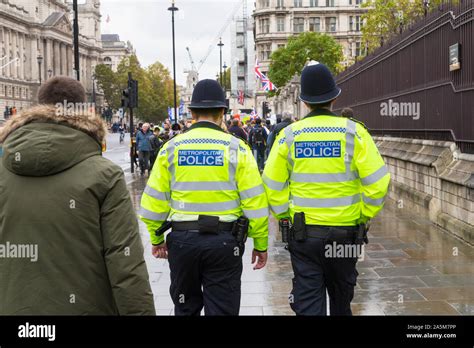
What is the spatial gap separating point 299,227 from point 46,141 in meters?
2.01

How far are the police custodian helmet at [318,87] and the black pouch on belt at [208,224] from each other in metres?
1.07

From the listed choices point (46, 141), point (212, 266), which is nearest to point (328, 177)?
point (212, 266)

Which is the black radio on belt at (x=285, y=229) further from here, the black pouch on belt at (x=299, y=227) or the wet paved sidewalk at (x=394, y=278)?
the wet paved sidewalk at (x=394, y=278)

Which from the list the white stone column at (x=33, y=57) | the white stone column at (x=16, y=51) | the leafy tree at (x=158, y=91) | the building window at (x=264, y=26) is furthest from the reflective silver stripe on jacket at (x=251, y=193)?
the white stone column at (x=33, y=57)

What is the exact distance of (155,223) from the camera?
466cm

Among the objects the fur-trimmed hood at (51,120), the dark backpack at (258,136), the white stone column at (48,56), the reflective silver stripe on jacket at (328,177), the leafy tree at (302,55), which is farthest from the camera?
the white stone column at (48,56)

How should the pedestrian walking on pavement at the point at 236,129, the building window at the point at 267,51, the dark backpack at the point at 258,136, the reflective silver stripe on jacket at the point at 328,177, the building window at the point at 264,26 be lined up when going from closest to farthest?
the reflective silver stripe on jacket at the point at 328,177, the pedestrian walking on pavement at the point at 236,129, the dark backpack at the point at 258,136, the building window at the point at 264,26, the building window at the point at 267,51

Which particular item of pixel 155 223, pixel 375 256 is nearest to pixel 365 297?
pixel 375 256

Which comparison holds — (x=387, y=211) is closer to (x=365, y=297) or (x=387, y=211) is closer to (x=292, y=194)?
(x=365, y=297)

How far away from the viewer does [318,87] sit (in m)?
4.73

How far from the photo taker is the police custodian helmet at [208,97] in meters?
4.68

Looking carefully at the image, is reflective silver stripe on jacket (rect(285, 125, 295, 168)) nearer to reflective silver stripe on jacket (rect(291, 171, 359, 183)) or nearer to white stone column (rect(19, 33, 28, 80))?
reflective silver stripe on jacket (rect(291, 171, 359, 183))

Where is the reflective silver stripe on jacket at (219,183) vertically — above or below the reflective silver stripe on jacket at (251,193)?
above
